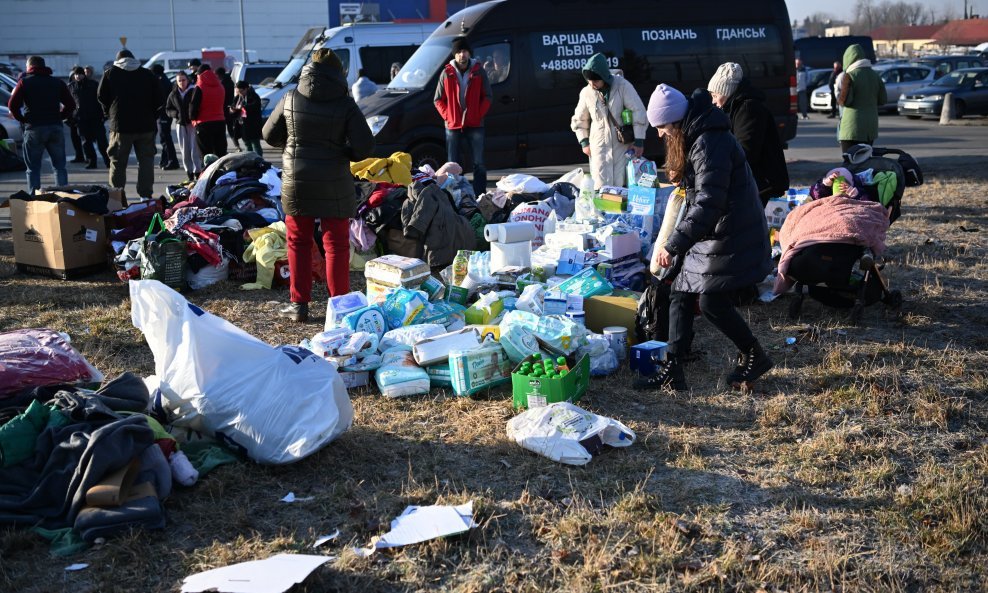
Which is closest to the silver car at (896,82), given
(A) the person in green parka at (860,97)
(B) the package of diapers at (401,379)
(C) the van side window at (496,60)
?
(A) the person in green parka at (860,97)

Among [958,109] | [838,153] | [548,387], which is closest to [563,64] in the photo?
[838,153]

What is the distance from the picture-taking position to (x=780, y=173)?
22.2ft

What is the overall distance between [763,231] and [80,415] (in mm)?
3499

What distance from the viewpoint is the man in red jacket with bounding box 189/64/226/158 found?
13125mm

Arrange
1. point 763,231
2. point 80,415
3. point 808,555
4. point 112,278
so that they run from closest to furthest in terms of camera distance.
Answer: point 808,555 → point 80,415 → point 763,231 → point 112,278

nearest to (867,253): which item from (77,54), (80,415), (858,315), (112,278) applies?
(858,315)

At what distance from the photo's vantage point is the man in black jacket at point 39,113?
11297 millimetres

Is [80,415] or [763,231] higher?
[763,231]

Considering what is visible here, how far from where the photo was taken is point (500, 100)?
12.4 metres

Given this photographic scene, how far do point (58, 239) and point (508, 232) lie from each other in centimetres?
409

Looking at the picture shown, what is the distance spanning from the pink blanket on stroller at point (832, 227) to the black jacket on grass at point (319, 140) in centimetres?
304

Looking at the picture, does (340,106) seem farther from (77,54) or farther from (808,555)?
(77,54)

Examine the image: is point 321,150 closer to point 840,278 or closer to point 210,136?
point 840,278

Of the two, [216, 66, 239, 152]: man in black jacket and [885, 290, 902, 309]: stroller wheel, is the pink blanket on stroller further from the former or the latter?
[216, 66, 239, 152]: man in black jacket
